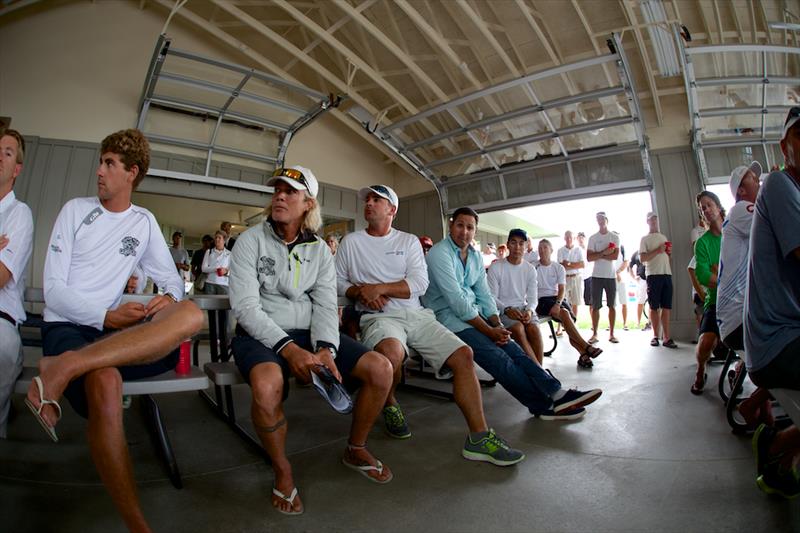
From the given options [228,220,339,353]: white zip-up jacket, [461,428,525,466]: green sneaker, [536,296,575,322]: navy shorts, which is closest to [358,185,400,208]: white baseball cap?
[228,220,339,353]: white zip-up jacket

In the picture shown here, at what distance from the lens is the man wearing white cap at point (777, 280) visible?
137 centimetres

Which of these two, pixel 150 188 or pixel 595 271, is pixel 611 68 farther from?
pixel 150 188

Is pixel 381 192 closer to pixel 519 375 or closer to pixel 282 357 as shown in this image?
pixel 282 357

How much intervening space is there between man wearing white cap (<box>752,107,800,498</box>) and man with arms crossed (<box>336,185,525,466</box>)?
1.18 meters

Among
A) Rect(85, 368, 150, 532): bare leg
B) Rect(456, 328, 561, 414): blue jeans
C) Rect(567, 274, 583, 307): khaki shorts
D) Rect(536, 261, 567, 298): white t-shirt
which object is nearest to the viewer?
Rect(85, 368, 150, 532): bare leg

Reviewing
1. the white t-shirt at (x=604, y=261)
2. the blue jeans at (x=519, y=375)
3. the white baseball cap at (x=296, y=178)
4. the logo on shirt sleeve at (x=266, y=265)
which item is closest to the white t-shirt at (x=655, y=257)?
the white t-shirt at (x=604, y=261)

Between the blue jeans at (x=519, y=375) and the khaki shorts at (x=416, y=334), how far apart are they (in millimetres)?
366

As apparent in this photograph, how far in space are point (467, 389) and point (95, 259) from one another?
6.81ft

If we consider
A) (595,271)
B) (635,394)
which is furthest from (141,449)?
(595,271)

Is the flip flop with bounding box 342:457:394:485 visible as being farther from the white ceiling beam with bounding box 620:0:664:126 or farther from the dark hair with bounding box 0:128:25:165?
the white ceiling beam with bounding box 620:0:664:126

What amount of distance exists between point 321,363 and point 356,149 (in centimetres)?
1036

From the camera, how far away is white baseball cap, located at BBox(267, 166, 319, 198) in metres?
2.27

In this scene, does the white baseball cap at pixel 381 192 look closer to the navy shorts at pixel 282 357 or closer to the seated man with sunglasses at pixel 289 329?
the seated man with sunglasses at pixel 289 329

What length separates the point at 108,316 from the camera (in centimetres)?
190
